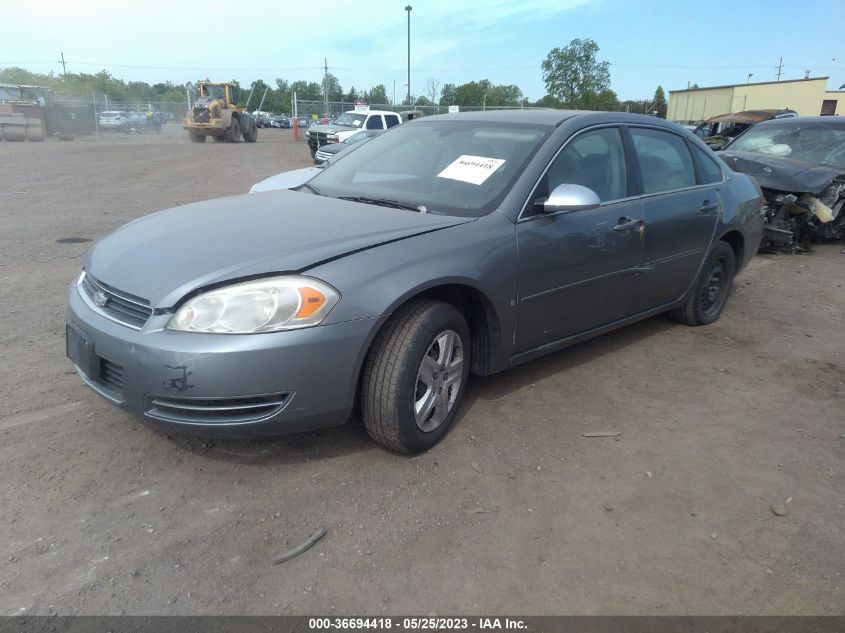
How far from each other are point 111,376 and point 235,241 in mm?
783

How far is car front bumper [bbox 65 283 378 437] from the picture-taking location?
8.01ft

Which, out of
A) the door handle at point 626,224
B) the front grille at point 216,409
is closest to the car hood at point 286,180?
the door handle at point 626,224

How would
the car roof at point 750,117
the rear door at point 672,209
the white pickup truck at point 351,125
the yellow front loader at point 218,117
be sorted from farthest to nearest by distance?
the yellow front loader at point 218,117 → the white pickup truck at point 351,125 → the car roof at point 750,117 → the rear door at point 672,209

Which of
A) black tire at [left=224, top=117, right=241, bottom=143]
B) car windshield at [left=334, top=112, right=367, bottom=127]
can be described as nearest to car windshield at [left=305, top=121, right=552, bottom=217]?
car windshield at [left=334, top=112, right=367, bottom=127]

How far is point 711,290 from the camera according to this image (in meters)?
5.04

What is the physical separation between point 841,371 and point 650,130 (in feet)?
6.90

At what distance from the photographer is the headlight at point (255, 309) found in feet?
8.16

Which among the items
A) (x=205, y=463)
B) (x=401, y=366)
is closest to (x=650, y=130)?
(x=401, y=366)

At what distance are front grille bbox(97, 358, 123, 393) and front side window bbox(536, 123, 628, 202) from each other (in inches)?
86.8

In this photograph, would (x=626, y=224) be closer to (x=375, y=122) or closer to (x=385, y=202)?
(x=385, y=202)

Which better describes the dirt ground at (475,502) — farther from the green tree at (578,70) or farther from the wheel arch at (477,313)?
the green tree at (578,70)

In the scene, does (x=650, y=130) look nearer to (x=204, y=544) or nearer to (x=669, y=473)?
(x=669, y=473)

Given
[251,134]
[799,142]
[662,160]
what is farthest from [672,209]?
[251,134]

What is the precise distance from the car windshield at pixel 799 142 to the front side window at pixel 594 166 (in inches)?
228
